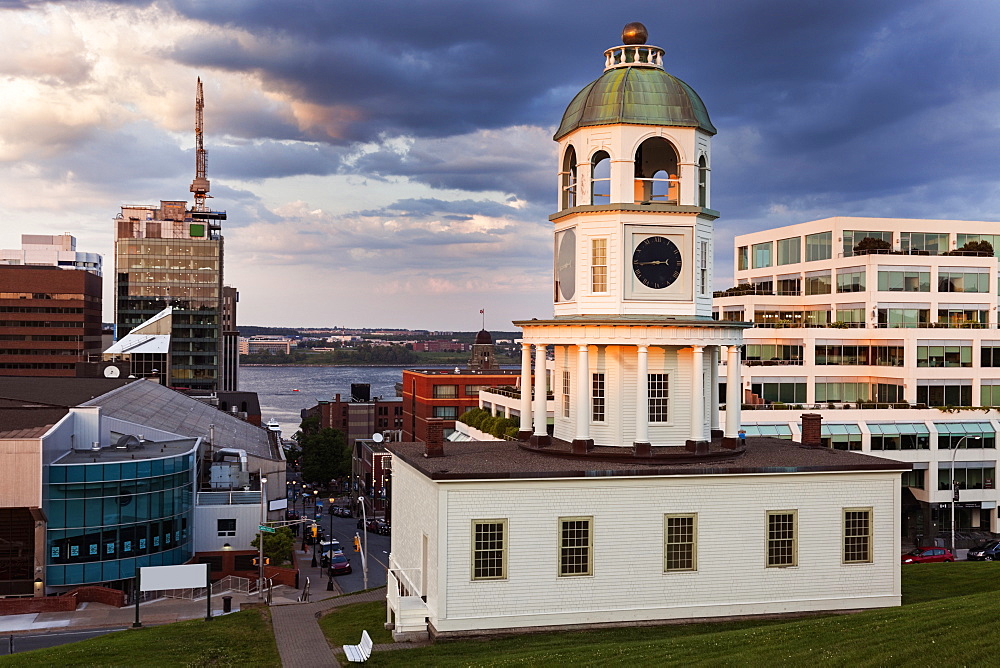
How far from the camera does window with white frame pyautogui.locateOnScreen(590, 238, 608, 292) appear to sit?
37312mm

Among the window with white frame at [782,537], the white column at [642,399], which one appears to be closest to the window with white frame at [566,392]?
the white column at [642,399]

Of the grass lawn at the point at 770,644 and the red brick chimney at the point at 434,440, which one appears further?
the red brick chimney at the point at 434,440

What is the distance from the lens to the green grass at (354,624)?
3241cm

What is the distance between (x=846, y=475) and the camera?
112ft

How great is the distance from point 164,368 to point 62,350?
36.3 meters

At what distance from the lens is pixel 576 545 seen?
105 feet

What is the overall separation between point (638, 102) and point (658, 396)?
11542mm

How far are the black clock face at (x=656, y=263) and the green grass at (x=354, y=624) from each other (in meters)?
16.2

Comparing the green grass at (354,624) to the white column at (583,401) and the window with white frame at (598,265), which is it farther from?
the window with white frame at (598,265)

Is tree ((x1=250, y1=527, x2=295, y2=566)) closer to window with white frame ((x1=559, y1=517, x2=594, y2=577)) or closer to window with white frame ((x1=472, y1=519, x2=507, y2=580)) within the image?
window with white frame ((x1=472, y1=519, x2=507, y2=580))

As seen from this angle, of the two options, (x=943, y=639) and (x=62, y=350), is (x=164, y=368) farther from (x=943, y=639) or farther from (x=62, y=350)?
(x=943, y=639)

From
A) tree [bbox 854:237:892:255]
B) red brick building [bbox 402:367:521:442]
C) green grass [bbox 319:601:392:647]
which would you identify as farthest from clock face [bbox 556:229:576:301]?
red brick building [bbox 402:367:521:442]

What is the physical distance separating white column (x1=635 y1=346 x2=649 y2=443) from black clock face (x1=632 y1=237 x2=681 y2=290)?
3232 millimetres

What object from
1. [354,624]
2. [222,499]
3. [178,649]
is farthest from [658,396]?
[222,499]
